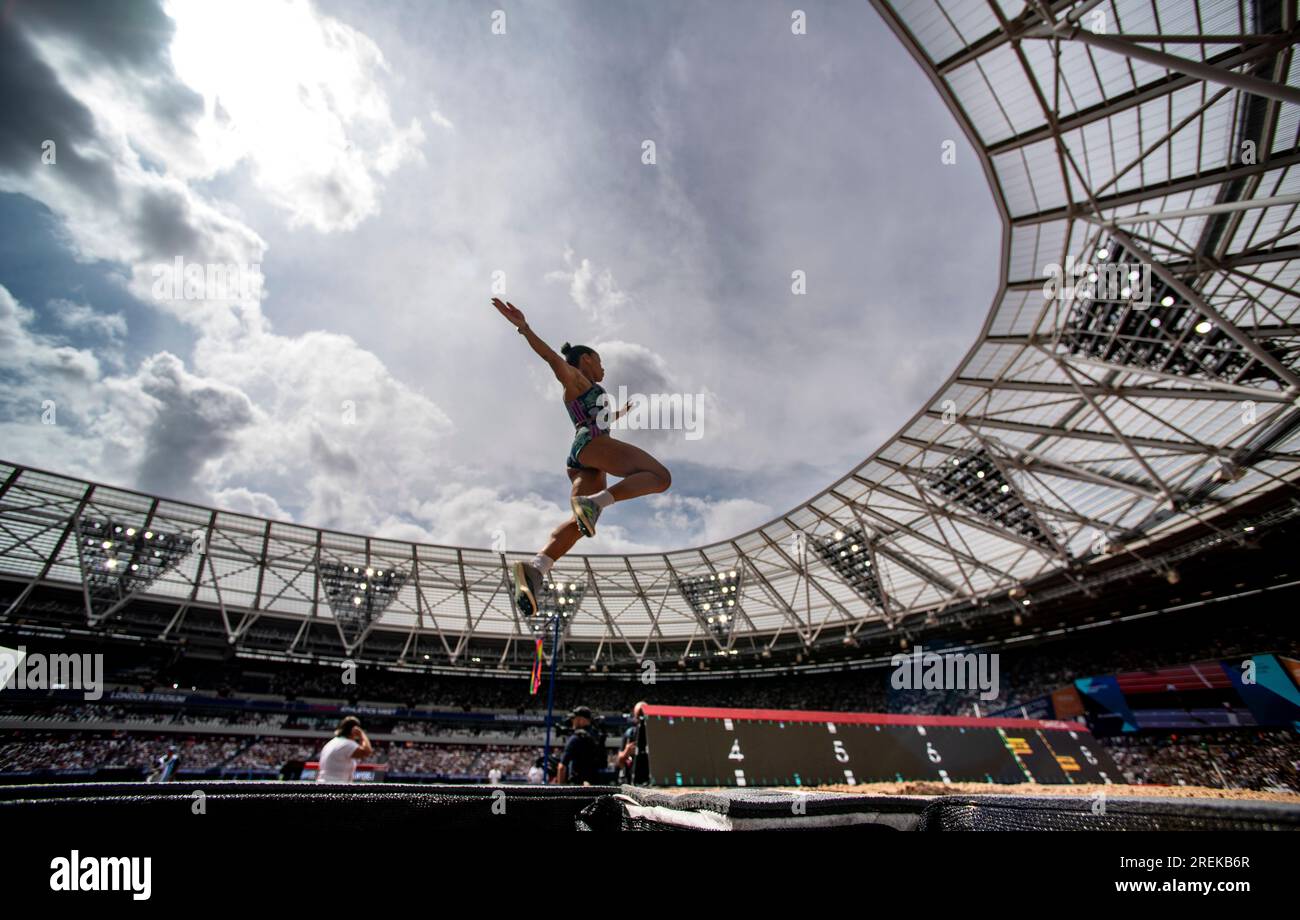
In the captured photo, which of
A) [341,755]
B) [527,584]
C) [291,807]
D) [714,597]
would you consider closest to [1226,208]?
[527,584]

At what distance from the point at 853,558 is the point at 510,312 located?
2380 cm

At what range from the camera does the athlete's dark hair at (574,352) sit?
511cm

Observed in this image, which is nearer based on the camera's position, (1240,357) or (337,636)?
(1240,357)

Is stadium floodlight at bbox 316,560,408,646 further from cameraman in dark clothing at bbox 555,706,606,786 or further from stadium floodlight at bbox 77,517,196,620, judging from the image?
cameraman in dark clothing at bbox 555,706,606,786

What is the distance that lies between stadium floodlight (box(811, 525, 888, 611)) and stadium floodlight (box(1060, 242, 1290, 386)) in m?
12.1

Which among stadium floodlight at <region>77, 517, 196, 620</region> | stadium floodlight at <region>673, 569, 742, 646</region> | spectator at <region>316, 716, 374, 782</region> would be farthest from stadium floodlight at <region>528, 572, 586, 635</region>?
spectator at <region>316, 716, 374, 782</region>

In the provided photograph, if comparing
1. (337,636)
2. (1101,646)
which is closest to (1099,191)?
(1101,646)

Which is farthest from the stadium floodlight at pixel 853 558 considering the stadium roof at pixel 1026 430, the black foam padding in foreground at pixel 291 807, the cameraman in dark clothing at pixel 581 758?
the black foam padding in foreground at pixel 291 807

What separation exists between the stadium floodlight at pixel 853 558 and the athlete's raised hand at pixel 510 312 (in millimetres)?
22087

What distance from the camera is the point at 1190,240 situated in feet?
38.4

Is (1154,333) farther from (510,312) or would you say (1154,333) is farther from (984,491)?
(510,312)

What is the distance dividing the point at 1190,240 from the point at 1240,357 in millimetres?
3219

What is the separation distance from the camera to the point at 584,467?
16.5 feet

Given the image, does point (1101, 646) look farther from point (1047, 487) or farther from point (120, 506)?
point (120, 506)
